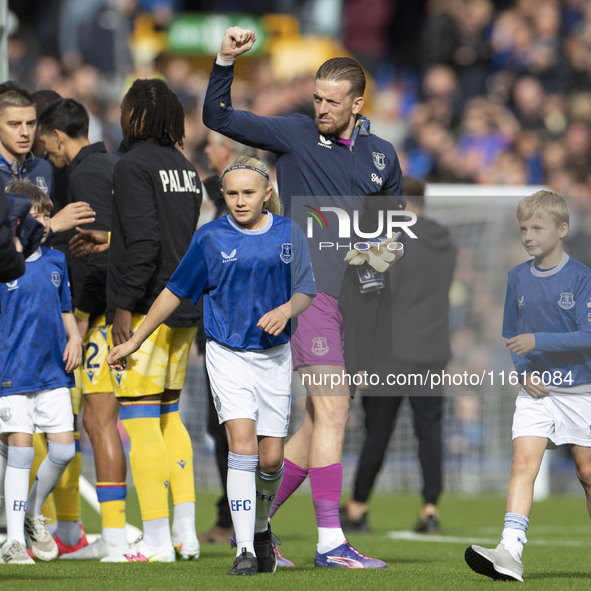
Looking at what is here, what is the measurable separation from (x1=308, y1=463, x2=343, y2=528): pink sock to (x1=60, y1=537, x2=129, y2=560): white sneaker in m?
1.08

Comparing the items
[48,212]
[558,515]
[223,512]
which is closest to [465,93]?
[558,515]

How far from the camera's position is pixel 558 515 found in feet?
34.3

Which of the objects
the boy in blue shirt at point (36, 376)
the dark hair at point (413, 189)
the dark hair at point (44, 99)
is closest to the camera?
the boy in blue shirt at point (36, 376)

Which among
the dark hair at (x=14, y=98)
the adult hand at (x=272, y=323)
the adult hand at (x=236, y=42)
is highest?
the adult hand at (x=236, y=42)

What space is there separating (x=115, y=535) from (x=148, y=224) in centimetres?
156

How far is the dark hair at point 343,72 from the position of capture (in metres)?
6.13

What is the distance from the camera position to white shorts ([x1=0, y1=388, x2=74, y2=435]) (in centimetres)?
622

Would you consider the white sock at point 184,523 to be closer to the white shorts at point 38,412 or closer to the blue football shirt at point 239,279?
the white shorts at point 38,412

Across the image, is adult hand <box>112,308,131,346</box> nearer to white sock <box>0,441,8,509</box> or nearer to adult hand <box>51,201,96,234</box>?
adult hand <box>51,201,96,234</box>

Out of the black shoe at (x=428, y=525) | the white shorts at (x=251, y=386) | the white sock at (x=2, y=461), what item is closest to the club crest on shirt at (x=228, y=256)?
the white shorts at (x=251, y=386)

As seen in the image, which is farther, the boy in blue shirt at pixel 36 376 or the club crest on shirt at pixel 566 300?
the boy in blue shirt at pixel 36 376

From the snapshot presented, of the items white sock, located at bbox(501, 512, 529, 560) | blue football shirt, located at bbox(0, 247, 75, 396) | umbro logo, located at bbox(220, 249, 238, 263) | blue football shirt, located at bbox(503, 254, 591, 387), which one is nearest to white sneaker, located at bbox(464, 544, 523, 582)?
white sock, located at bbox(501, 512, 529, 560)

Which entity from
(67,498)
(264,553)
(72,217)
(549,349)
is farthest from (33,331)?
(549,349)

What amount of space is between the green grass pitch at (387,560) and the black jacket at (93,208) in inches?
52.6
